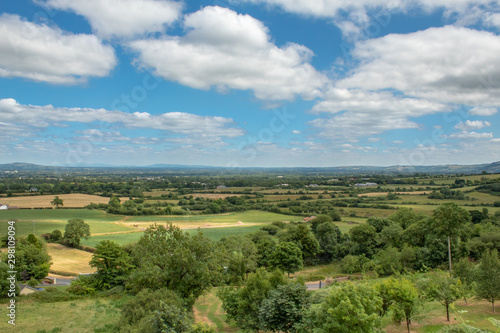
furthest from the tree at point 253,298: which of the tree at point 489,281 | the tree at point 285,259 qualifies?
the tree at point 285,259

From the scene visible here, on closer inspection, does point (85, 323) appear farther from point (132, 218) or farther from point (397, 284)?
point (132, 218)

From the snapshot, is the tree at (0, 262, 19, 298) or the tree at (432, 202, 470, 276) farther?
the tree at (432, 202, 470, 276)

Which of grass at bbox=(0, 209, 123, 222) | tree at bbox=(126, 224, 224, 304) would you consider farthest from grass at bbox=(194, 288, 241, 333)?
grass at bbox=(0, 209, 123, 222)

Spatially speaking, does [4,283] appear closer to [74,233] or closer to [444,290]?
[74,233]

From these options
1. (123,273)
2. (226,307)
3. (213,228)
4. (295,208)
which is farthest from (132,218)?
(226,307)

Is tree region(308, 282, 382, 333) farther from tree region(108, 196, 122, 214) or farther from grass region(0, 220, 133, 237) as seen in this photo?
tree region(108, 196, 122, 214)

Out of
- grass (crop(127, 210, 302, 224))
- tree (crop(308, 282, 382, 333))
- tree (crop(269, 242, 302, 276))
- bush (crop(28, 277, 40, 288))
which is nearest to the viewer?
tree (crop(308, 282, 382, 333))
